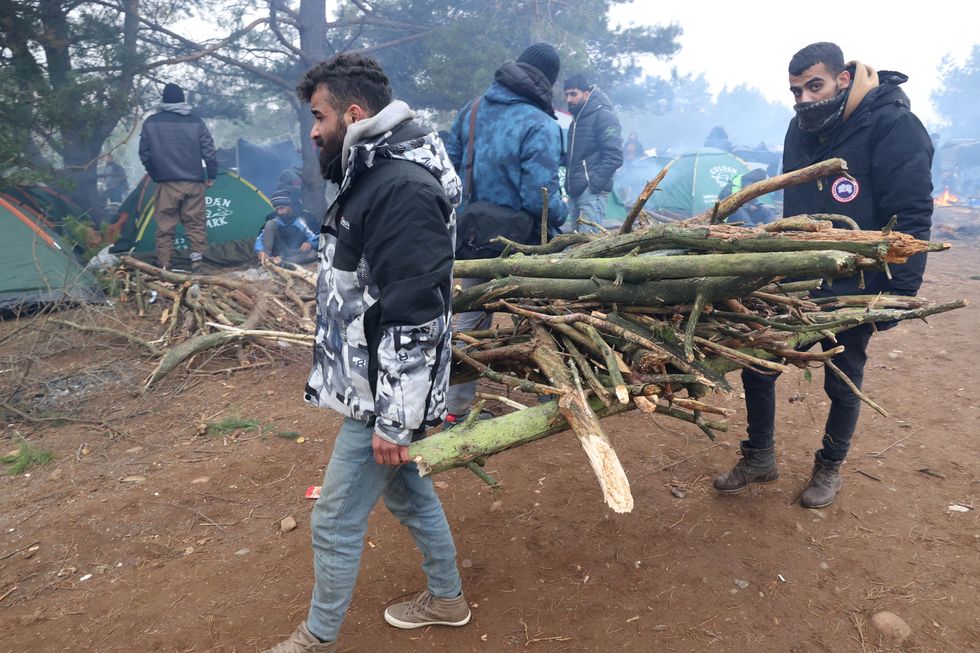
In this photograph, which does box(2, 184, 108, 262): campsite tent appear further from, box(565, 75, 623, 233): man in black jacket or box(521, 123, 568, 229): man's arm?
box(521, 123, 568, 229): man's arm

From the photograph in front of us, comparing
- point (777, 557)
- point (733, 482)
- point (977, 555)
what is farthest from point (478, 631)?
point (977, 555)

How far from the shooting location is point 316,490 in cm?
342

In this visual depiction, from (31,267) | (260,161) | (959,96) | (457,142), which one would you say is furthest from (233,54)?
(959,96)

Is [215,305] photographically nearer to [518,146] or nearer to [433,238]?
[518,146]

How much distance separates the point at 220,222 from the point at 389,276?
912cm

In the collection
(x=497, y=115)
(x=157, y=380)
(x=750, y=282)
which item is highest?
(x=497, y=115)

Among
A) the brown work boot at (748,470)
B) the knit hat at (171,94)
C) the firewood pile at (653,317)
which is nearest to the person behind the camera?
the firewood pile at (653,317)

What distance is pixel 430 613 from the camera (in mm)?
2391

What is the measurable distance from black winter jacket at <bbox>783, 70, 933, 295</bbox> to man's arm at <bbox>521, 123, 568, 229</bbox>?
1.41 m

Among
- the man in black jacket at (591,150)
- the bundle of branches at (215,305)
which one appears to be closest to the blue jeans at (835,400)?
the bundle of branches at (215,305)

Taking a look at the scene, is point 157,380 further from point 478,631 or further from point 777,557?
point 777,557

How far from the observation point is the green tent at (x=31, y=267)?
251 inches

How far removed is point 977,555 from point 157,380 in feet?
17.5

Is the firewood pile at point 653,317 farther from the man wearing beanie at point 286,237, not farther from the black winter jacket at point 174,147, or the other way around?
the man wearing beanie at point 286,237
